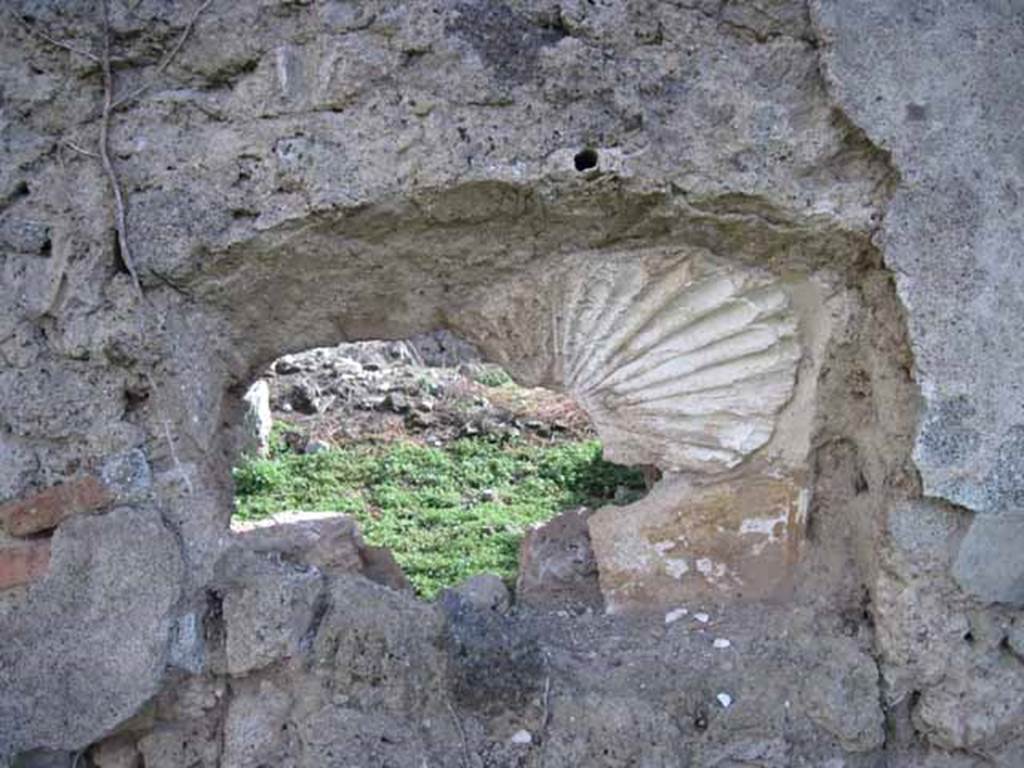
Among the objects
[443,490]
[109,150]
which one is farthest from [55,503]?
[443,490]

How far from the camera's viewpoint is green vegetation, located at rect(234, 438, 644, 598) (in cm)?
353

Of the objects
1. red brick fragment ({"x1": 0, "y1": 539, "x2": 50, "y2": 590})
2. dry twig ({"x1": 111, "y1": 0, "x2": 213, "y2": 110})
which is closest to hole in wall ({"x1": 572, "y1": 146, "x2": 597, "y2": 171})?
dry twig ({"x1": 111, "y1": 0, "x2": 213, "y2": 110})

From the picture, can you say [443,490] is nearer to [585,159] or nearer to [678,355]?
[678,355]

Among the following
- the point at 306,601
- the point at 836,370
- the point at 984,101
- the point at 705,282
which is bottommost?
the point at 306,601

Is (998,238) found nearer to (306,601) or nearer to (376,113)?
(376,113)

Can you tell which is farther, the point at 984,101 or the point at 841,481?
the point at 841,481

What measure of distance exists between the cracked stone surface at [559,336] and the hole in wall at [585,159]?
0.01 meters

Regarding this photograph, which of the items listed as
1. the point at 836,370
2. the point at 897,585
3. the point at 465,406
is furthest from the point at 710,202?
the point at 465,406

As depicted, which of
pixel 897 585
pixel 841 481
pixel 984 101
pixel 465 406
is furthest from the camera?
pixel 465 406

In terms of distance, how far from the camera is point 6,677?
1.93 meters

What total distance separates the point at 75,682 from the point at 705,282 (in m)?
1.24

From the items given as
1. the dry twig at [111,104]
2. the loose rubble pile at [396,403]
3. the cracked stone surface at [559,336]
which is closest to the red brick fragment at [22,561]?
the cracked stone surface at [559,336]

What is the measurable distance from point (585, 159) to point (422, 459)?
251 cm

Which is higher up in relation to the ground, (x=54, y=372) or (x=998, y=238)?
(x=998, y=238)
